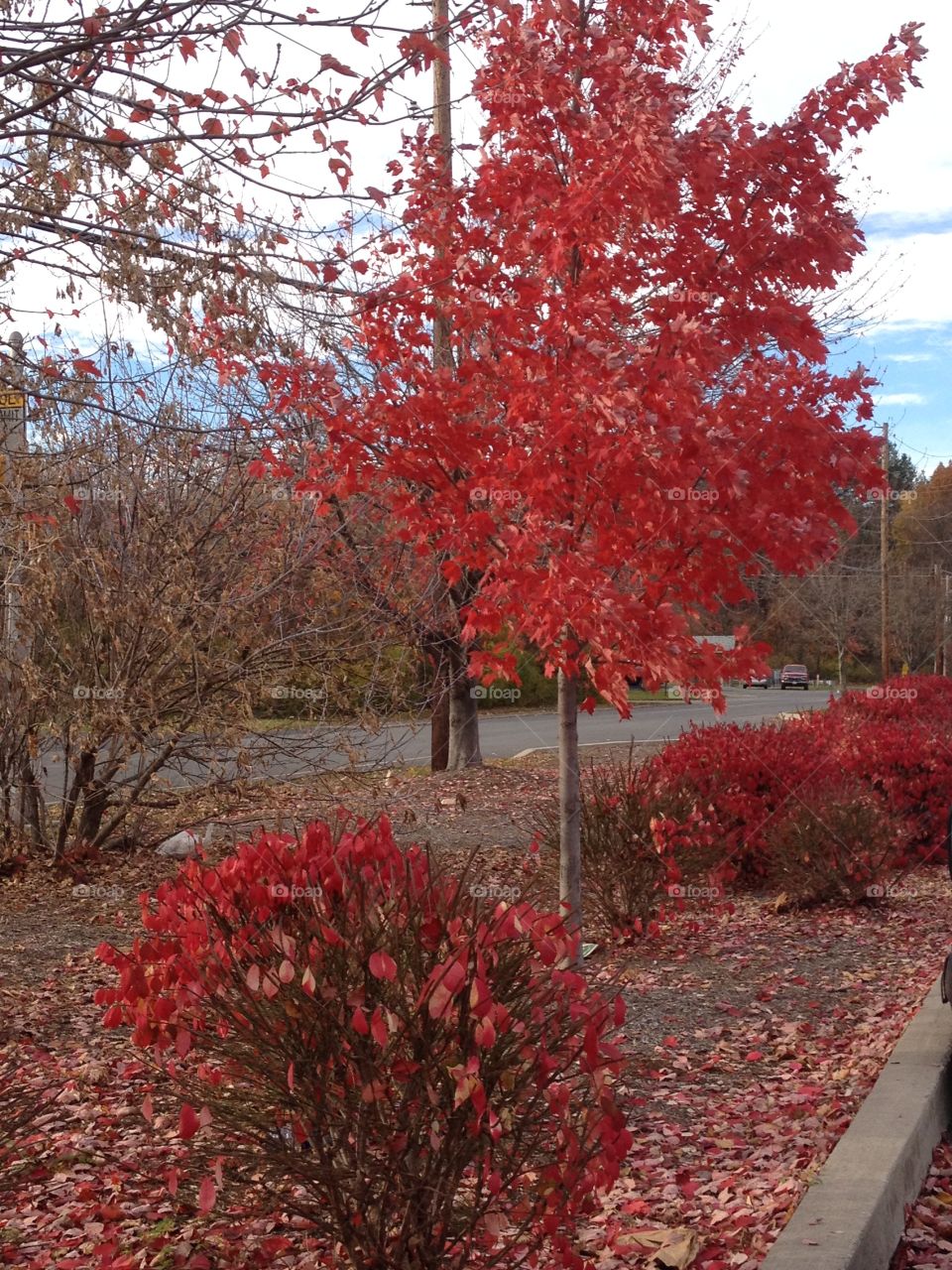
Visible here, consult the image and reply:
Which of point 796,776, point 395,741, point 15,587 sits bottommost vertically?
point 796,776

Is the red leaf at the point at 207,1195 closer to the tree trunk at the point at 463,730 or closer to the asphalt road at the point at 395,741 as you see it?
the asphalt road at the point at 395,741

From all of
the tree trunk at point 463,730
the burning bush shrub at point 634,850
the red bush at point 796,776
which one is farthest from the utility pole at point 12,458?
the tree trunk at point 463,730

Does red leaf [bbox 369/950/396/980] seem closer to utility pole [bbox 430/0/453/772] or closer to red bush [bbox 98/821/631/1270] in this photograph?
red bush [bbox 98/821/631/1270]

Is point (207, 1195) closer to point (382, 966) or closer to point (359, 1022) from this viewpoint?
point (359, 1022)

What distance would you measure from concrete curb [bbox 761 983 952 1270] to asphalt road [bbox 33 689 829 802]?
2953 mm

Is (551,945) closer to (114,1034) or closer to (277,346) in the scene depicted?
(277,346)

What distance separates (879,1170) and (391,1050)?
68.4 inches

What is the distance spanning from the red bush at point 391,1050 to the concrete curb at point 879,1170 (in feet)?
2.06

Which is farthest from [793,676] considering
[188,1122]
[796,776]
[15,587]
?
[188,1122]

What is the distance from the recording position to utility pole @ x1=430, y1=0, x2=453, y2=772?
600 centimetres

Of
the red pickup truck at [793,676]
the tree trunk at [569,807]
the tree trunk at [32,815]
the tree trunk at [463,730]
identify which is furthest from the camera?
the red pickup truck at [793,676]

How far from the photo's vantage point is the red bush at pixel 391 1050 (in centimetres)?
299

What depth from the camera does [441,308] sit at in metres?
6.61

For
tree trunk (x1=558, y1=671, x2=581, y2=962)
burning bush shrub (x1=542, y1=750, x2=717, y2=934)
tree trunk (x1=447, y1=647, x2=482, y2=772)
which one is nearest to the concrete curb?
tree trunk (x1=558, y1=671, x2=581, y2=962)
